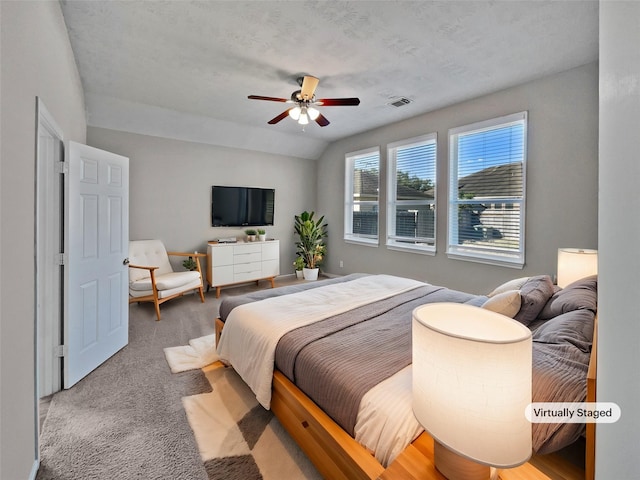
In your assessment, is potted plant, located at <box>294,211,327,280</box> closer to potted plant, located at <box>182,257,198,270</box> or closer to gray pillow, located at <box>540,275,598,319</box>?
potted plant, located at <box>182,257,198,270</box>

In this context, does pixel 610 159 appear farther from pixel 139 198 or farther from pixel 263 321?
pixel 139 198

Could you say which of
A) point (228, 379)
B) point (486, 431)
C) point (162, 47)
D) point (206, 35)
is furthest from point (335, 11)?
point (228, 379)

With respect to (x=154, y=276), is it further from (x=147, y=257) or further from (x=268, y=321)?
(x=268, y=321)

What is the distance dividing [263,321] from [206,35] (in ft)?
7.80

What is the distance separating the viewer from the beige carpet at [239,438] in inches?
58.2

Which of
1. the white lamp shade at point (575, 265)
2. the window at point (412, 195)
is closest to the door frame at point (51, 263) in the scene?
the white lamp shade at point (575, 265)

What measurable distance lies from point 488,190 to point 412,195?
1164 millimetres

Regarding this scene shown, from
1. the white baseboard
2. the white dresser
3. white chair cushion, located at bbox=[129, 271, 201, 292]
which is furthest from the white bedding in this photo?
the white dresser

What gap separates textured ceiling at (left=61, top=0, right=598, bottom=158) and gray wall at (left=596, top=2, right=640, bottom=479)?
2.02 metres

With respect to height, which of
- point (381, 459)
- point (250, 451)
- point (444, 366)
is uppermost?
point (444, 366)

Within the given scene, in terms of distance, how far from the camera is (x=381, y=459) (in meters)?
1.10

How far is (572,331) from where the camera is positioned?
1.34m

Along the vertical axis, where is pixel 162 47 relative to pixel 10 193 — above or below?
above

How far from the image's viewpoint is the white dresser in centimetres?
466
